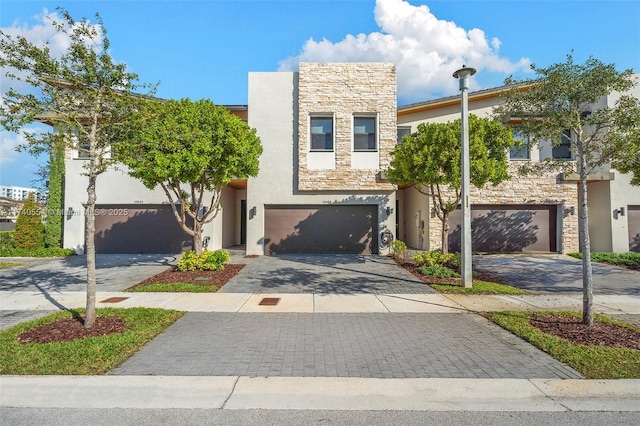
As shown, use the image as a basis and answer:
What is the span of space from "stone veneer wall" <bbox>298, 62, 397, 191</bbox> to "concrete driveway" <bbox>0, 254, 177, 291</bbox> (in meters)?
7.40

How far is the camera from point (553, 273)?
11.1 m

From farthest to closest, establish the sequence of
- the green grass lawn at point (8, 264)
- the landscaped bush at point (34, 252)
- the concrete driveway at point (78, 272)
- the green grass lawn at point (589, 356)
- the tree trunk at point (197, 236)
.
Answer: the landscaped bush at point (34, 252)
the green grass lawn at point (8, 264)
the tree trunk at point (197, 236)
the concrete driveway at point (78, 272)
the green grass lawn at point (589, 356)

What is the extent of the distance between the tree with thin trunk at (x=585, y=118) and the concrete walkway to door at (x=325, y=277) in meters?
3.96

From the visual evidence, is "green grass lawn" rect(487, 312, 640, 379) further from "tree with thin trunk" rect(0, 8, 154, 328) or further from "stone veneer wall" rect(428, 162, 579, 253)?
"stone veneer wall" rect(428, 162, 579, 253)

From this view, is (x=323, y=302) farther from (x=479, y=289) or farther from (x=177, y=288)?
(x=479, y=289)

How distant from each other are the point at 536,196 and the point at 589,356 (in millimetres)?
13197

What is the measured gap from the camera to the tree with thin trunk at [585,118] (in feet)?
18.6

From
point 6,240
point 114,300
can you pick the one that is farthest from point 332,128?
point 6,240

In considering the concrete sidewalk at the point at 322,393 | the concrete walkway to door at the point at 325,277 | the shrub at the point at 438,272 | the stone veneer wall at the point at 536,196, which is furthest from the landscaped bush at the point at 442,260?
the concrete sidewalk at the point at 322,393

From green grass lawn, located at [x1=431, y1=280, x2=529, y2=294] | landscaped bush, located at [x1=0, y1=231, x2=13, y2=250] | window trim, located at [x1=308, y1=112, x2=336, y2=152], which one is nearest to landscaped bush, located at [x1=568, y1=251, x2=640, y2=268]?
green grass lawn, located at [x1=431, y1=280, x2=529, y2=294]

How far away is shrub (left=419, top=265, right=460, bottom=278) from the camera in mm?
9922

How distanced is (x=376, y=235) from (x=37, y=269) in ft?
45.1

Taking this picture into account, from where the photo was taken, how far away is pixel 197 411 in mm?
3281

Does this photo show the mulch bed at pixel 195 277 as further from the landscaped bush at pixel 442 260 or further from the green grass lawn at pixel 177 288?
the landscaped bush at pixel 442 260
